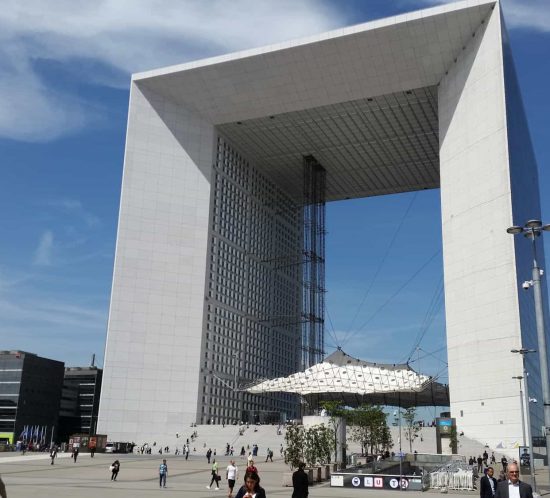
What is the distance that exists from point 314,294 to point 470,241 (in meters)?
31.5

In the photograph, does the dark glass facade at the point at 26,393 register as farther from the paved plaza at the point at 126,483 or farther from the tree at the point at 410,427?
the paved plaza at the point at 126,483

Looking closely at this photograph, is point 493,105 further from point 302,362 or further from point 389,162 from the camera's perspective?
point 302,362

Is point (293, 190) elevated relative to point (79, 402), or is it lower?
elevated

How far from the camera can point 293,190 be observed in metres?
100

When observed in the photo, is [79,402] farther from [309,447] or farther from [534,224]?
[534,224]

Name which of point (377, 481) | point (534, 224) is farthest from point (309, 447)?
point (534, 224)

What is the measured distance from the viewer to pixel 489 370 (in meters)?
57.4

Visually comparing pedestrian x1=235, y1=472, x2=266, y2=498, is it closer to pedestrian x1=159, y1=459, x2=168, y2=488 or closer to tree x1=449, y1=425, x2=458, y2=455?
pedestrian x1=159, y1=459, x2=168, y2=488

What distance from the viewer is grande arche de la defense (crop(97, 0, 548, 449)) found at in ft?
199

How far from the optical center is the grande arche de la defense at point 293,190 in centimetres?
6062

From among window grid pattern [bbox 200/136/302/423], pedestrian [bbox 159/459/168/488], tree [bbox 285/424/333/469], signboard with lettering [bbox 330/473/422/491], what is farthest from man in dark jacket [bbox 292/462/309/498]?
window grid pattern [bbox 200/136/302/423]

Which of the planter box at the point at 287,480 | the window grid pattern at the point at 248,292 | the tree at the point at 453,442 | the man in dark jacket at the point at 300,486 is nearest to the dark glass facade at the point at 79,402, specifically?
the window grid pattern at the point at 248,292

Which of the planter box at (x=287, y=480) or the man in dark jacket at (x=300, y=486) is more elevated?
the man in dark jacket at (x=300, y=486)

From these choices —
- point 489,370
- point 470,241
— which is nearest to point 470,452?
point 489,370
